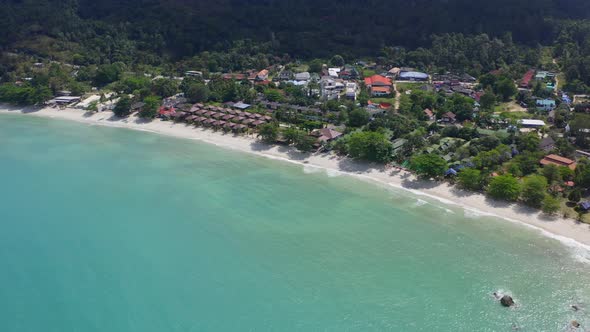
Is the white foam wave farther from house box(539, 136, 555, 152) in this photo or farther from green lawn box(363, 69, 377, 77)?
green lawn box(363, 69, 377, 77)

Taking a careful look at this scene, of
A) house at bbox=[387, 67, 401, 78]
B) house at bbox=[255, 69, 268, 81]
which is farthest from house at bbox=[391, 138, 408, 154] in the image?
house at bbox=[255, 69, 268, 81]

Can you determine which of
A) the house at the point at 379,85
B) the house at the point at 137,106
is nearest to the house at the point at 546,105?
the house at the point at 379,85

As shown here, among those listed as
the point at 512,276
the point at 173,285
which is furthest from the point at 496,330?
the point at 173,285

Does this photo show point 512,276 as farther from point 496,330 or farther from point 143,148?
point 143,148

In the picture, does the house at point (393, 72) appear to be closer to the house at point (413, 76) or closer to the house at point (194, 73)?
the house at point (413, 76)

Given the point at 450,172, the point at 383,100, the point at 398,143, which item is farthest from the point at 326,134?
the point at 383,100
